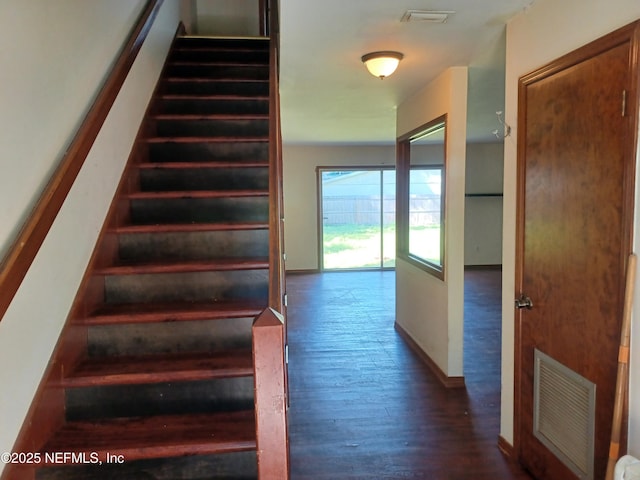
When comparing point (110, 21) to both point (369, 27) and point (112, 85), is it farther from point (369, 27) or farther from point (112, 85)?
point (369, 27)

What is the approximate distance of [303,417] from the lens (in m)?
2.92

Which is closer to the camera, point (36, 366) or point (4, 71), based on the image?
point (4, 71)

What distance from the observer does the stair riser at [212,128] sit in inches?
124

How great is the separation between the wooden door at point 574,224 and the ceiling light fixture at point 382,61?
84 centimetres

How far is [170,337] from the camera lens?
2096 mm

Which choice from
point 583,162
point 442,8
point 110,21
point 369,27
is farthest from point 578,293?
point 110,21

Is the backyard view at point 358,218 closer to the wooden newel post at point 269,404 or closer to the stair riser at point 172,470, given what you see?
the stair riser at point 172,470

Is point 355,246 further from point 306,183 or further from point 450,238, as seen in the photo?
point 450,238

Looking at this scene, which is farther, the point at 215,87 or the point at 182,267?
the point at 215,87

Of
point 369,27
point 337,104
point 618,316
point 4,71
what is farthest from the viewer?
point 337,104

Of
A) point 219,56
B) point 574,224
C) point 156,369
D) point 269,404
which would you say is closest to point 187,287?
point 156,369

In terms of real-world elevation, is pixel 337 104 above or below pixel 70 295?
above

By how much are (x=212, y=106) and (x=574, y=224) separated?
261 centimetres

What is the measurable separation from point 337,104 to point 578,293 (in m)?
3.12
